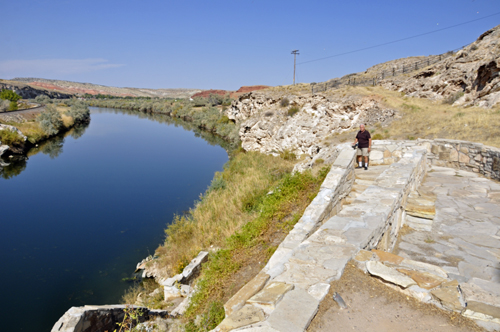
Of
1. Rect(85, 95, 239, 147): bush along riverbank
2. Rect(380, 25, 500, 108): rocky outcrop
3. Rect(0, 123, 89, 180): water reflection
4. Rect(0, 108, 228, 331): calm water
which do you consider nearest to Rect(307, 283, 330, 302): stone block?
Rect(0, 108, 228, 331): calm water

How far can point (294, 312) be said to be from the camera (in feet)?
7.83

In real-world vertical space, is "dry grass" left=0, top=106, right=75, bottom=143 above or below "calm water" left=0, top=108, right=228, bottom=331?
above

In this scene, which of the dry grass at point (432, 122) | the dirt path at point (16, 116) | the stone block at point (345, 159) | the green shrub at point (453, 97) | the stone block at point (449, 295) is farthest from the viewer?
the dirt path at point (16, 116)

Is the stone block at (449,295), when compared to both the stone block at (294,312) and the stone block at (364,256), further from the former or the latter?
the stone block at (294,312)

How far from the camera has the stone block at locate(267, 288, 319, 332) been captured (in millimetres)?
2236

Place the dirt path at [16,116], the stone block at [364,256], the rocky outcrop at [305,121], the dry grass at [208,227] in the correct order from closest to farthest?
the stone block at [364,256] < the dry grass at [208,227] < the rocky outcrop at [305,121] < the dirt path at [16,116]

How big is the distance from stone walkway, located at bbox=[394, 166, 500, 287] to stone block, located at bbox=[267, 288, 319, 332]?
2.45 m

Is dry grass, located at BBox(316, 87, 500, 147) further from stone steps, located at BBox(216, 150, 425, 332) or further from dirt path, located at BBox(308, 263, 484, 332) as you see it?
dirt path, located at BBox(308, 263, 484, 332)

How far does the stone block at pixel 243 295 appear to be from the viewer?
2695 millimetres

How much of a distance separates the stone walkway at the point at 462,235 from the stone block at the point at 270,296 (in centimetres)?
256

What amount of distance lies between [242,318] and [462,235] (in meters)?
4.40

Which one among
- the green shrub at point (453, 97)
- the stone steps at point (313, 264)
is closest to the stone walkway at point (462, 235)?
the stone steps at point (313, 264)

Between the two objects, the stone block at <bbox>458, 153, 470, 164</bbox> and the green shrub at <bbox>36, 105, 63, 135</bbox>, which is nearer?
the stone block at <bbox>458, 153, 470, 164</bbox>

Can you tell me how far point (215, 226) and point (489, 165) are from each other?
7.90m
